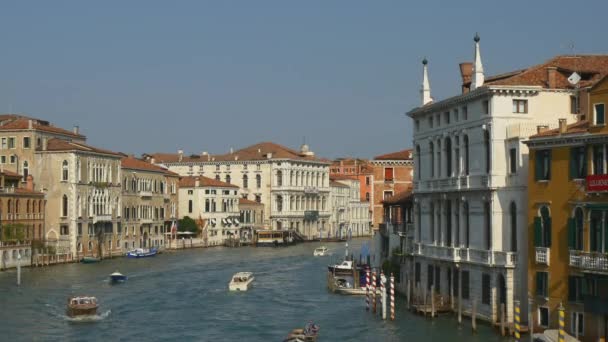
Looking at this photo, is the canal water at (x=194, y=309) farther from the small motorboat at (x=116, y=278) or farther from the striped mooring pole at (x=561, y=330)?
the striped mooring pole at (x=561, y=330)

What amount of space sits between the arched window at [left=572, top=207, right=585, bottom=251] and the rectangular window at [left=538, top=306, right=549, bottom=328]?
5.84 ft

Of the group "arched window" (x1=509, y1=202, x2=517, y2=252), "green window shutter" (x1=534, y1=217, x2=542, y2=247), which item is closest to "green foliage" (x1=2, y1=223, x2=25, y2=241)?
"arched window" (x1=509, y1=202, x2=517, y2=252)

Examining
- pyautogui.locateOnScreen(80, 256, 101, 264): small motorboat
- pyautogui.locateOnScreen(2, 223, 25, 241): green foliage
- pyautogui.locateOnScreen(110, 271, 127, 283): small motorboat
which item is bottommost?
pyautogui.locateOnScreen(110, 271, 127, 283): small motorboat

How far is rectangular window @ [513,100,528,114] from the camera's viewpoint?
24156 mm

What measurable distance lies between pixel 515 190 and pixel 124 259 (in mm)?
35085

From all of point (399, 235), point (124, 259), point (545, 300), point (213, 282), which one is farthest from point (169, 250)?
point (545, 300)

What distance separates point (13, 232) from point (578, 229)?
32.2 meters

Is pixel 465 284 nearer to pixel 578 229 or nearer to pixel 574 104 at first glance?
pixel 574 104

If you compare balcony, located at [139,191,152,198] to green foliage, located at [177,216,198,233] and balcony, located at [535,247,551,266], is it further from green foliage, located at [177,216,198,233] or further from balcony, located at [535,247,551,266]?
balcony, located at [535,247,551,266]

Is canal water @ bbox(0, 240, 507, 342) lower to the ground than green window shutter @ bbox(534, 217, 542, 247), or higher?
lower

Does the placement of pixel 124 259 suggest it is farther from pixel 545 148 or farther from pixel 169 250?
pixel 545 148

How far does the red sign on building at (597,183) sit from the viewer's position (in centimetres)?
1988

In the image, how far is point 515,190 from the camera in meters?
23.6

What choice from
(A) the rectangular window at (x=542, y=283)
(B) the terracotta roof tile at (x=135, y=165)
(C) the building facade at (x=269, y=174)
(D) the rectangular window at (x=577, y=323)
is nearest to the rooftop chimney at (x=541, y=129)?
(A) the rectangular window at (x=542, y=283)
